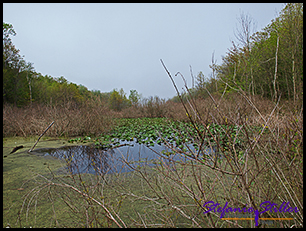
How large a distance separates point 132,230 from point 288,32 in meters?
10.4

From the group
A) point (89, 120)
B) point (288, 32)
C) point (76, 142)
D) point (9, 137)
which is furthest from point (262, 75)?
point (9, 137)

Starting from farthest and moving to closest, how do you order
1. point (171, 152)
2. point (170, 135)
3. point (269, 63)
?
point (269, 63) < point (170, 135) < point (171, 152)

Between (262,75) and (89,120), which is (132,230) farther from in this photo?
(262,75)

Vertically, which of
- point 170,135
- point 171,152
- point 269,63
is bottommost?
point 171,152

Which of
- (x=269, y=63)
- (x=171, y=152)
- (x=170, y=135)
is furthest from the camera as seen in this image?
(x=269, y=63)

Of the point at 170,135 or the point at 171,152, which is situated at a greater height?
the point at 170,135

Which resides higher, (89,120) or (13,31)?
(13,31)

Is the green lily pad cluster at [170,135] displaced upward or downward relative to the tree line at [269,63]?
downward

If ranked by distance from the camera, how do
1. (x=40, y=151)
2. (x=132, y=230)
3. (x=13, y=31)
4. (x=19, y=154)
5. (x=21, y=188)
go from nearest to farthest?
(x=132, y=230) → (x=21, y=188) → (x=19, y=154) → (x=40, y=151) → (x=13, y=31)

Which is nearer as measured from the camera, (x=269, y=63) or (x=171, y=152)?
(x=171, y=152)

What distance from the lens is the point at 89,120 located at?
8328 millimetres

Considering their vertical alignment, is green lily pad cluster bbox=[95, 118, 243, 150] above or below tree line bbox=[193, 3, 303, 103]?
below

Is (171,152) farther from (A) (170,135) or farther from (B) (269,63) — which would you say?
(B) (269,63)

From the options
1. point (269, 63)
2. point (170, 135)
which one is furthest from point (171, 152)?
point (269, 63)
